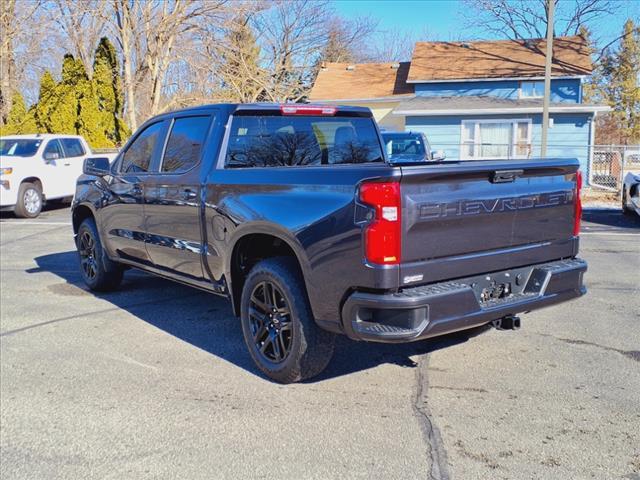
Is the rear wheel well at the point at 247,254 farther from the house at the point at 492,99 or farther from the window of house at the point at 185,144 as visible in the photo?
the house at the point at 492,99

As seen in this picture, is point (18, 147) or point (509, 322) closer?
point (509, 322)

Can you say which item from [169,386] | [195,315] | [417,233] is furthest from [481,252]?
[195,315]

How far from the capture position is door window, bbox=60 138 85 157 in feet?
51.6

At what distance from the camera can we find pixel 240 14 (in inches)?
1043

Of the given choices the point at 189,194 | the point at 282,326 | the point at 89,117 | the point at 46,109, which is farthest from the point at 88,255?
the point at 46,109

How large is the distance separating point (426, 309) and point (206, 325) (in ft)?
9.27

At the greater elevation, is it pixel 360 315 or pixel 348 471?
pixel 360 315

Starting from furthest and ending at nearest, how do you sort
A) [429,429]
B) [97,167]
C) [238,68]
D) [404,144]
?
1. [238,68]
2. [404,144]
3. [97,167]
4. [429,429]

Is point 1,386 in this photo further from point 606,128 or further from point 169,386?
point 606,128

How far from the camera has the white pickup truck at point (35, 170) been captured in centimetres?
1416

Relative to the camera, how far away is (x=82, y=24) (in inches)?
1146

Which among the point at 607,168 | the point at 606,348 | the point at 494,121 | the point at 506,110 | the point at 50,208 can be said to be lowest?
the point at 606,348

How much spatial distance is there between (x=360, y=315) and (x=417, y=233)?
58cm

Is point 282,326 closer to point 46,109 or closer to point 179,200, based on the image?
point 179,200
